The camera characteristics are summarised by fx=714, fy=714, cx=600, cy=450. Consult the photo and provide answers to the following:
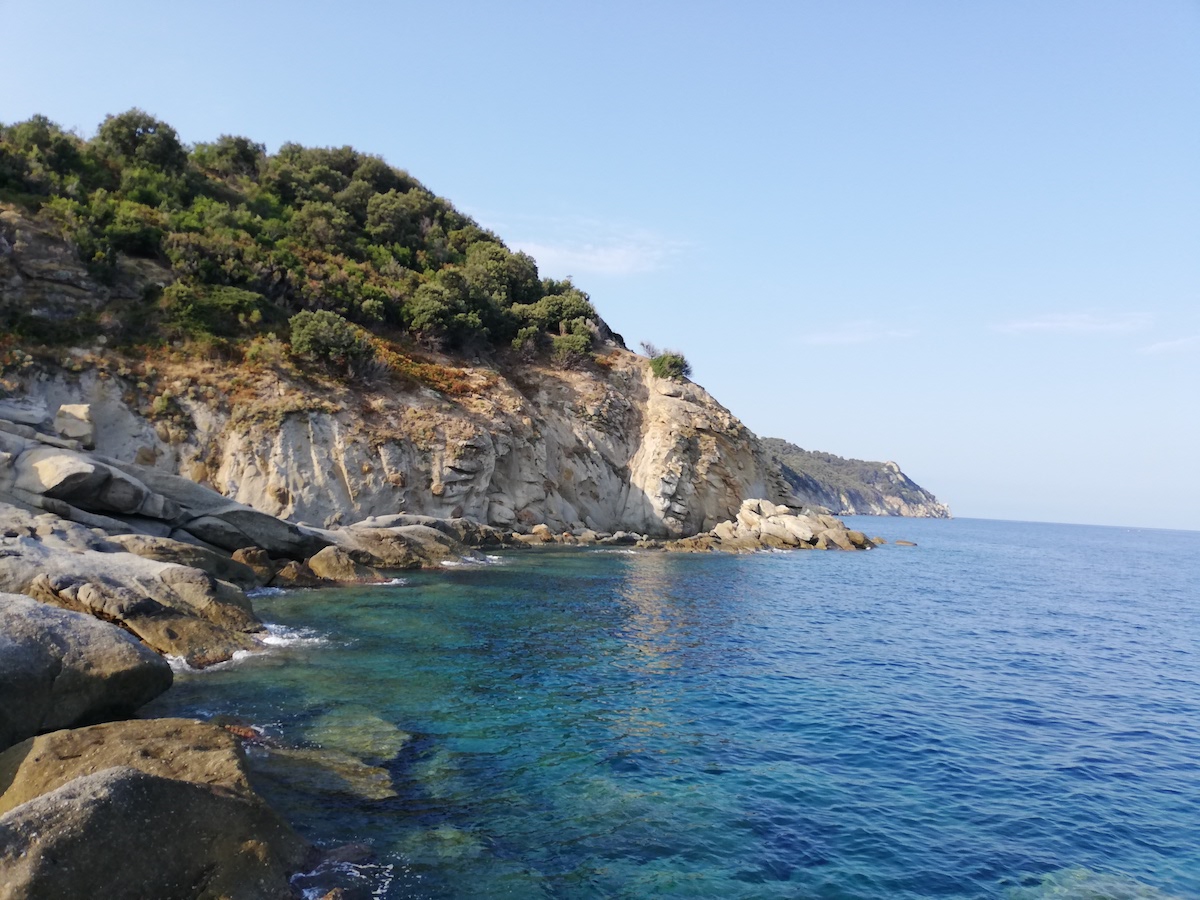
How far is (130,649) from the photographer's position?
39.6ft

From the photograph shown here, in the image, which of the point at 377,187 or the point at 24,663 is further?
the point at 377,187

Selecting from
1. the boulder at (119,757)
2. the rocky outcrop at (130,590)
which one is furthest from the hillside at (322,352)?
the boulder at (119,757)

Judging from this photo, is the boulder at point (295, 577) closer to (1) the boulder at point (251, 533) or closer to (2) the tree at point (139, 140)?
(1) the boulder at point (251, 533)

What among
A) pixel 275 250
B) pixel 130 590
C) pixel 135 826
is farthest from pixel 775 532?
pixel 135 826

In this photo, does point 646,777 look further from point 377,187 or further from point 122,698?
point 377,187

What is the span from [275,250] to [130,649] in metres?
43.2

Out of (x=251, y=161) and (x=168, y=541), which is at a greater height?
(x=251, y=161)

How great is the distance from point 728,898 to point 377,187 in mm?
71000

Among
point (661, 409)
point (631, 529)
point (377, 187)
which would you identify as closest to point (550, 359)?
point (661, 409)

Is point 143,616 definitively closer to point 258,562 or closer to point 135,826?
point 258,562

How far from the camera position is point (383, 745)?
12047 mm

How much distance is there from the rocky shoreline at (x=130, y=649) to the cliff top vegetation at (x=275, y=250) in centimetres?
1269

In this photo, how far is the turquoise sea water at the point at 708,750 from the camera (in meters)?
9.19

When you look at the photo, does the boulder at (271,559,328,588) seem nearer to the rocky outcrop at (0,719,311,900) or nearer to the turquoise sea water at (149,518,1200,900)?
the turquoise sea water at (149,518,1200,900)
